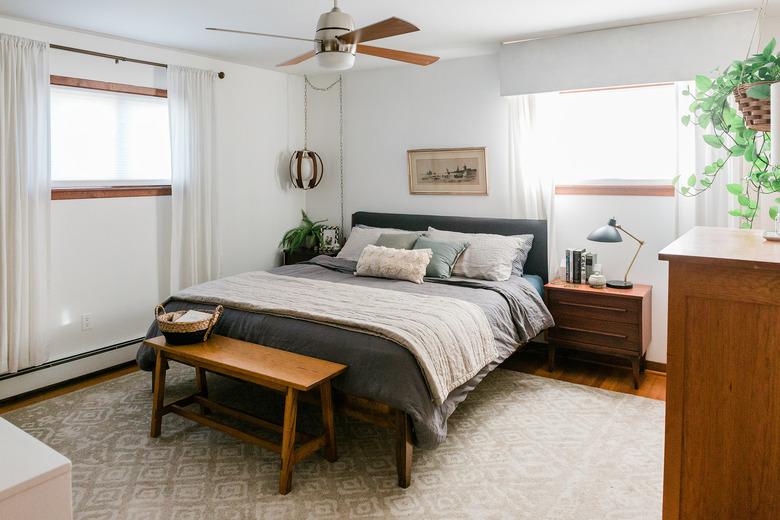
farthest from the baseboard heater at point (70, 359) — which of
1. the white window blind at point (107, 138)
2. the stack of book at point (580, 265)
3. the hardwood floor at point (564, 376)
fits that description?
the stack of book at point (580, 265)

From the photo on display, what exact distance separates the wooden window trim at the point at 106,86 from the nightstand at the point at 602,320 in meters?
3.44

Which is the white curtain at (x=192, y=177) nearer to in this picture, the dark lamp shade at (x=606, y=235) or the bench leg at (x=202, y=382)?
the bench leg at (x=202, y=382)

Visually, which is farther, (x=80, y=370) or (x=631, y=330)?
(x=80, y=370)

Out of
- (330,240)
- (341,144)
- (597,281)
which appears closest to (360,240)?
(330,240)

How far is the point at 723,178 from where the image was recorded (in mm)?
3822

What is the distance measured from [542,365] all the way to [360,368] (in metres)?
2.11

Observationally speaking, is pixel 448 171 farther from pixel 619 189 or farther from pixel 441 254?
pixel 619 189

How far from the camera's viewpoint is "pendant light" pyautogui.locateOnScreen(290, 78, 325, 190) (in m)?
5.64

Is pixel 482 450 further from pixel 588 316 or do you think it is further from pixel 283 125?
pixel 283 125

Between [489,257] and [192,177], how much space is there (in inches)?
99.4

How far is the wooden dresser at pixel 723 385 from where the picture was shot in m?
1.40

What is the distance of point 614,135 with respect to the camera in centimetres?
429

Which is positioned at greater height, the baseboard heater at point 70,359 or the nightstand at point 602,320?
the nightstand at point 602,320

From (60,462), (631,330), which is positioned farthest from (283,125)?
(60,462)
